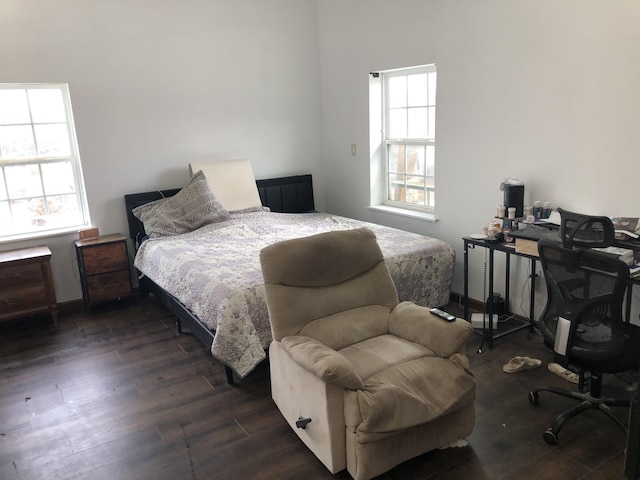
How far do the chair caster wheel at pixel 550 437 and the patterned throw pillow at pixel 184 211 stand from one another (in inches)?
131

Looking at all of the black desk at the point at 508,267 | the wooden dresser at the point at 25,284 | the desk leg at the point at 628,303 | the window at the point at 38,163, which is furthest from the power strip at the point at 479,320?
the window at the point at 38,163

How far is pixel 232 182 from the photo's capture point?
16.8 feet

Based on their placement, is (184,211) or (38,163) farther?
(184,211)

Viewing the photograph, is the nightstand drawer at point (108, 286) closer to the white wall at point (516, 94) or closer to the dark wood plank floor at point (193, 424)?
the dark wood plank floor at point (193, 424)

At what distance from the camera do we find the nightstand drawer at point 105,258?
14.6 feet

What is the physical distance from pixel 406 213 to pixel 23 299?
3.40 meters

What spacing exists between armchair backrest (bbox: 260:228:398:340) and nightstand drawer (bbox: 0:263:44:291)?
2.56m

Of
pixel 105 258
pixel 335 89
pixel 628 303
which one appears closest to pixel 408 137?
pixel 335 89

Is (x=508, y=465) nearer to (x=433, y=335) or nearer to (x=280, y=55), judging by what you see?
(x=433, y=335)

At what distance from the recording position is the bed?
122 inches

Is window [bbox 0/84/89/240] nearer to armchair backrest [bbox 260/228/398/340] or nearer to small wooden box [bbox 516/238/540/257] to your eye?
armchair backrest [bbox 260/228/398/340]

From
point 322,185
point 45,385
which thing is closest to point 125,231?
point 45,385

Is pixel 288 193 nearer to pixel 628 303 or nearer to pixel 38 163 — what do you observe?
pixel 38 163

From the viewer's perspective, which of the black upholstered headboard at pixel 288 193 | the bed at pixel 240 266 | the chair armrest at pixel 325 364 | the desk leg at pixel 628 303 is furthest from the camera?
the black upholstered headboard at pixel 288 193
